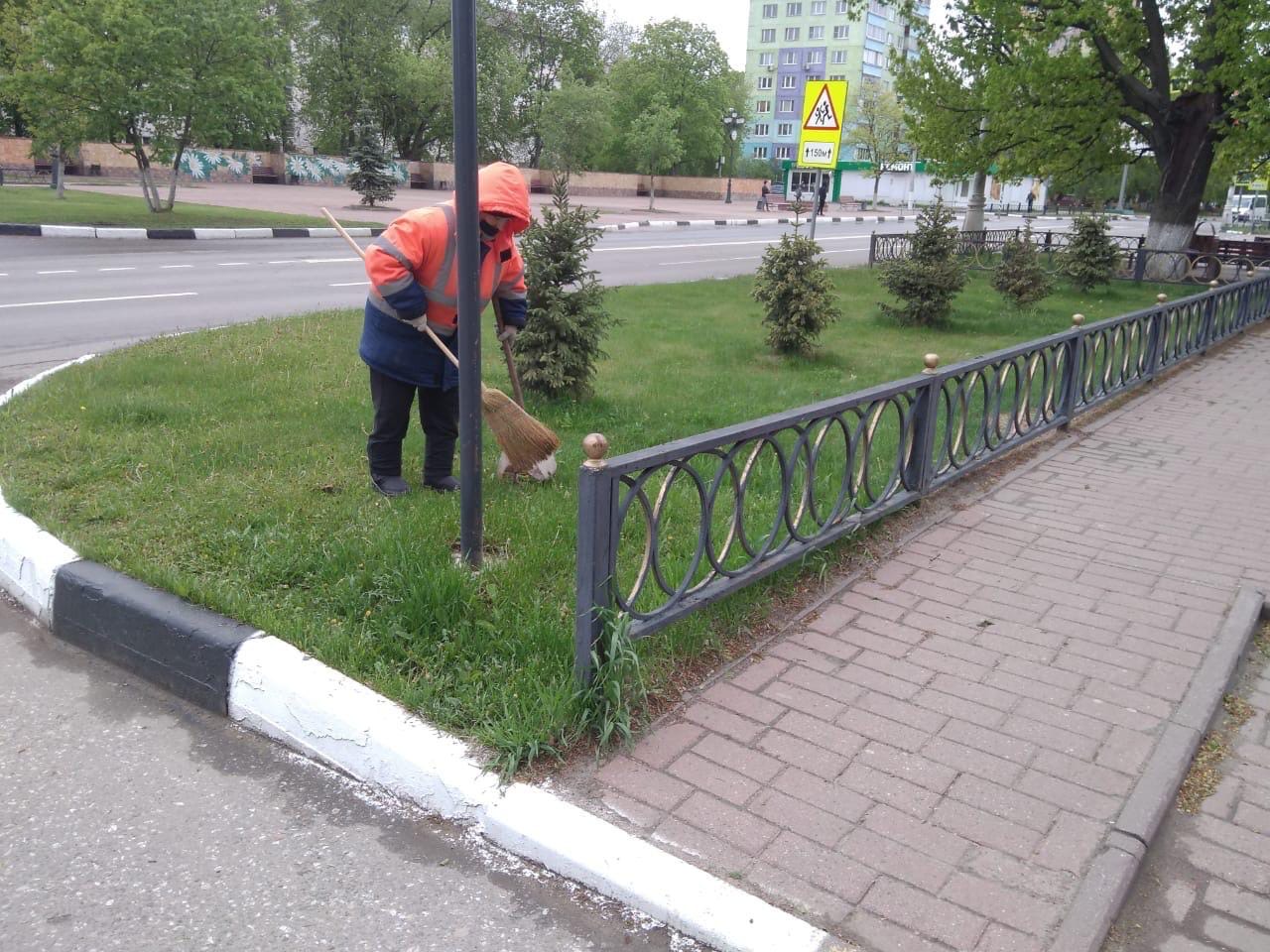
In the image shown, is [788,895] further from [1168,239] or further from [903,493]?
[1168,239]

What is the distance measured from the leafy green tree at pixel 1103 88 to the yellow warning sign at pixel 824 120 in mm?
5671

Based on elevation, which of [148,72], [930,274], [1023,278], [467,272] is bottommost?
[1023,278]

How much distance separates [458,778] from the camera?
2.91 metres

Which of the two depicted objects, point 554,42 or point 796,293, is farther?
point 554,42

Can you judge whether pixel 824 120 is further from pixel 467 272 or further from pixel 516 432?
pixel 467 272

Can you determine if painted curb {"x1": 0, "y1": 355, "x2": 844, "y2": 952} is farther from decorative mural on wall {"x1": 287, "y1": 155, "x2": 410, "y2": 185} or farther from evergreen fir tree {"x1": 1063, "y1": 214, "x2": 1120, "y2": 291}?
decorative mural on wall {"x1": 287, "y1": 155, "x2": 410, "y2": 185}

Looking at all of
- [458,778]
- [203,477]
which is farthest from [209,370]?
[458,778]

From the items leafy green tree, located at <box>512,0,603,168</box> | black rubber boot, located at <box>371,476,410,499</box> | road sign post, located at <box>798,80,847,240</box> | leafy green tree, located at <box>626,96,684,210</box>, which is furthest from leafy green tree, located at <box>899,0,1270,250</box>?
leafy green tree, located at <box>512,0,603,168</box>

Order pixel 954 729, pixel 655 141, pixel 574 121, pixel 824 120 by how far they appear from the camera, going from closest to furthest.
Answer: pixel 954 729 → pixel 824 120 → pixel 574 121 → pixel 655 141

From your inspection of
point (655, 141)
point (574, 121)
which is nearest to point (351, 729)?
point (574, 121)

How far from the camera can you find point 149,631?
363 centimetres

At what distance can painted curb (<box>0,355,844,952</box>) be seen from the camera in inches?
98.7

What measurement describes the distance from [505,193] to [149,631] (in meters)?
2.23

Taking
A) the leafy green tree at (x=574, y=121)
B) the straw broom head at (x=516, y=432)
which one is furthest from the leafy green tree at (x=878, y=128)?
the straw broom head at (x=516, y=432)
